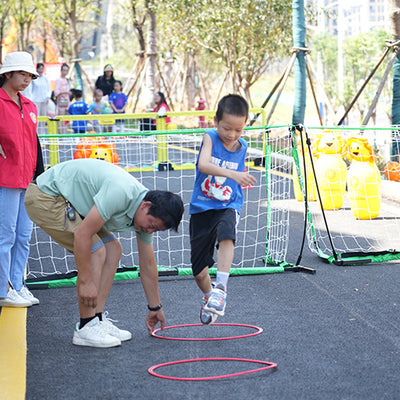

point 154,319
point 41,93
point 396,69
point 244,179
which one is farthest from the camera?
point 41,93

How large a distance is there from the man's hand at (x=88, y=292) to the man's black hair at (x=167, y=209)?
61cm

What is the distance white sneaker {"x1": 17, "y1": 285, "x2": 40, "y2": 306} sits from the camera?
5.89 meters

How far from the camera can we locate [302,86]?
14.4 metres

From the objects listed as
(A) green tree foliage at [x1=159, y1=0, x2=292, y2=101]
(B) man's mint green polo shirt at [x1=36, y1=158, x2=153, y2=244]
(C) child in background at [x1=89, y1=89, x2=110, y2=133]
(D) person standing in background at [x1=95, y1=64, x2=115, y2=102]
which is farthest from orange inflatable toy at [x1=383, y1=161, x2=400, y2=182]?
(A) green tree foliage at [x1=159, y1=0, x2=292, y2=101]

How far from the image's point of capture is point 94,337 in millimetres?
4727

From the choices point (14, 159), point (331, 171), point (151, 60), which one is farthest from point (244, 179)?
point (151, 60)

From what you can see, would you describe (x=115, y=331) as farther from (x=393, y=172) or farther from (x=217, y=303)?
(x=393, y=172)

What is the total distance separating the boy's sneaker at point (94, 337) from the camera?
4.73 m

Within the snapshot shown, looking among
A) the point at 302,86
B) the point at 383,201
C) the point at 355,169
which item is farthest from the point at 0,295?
the point at 302,86

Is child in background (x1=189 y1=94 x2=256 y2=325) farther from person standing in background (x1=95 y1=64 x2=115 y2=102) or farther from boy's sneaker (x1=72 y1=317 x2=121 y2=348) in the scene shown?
person standing in background (x1=95 y1=64 x2=115 y2=102)

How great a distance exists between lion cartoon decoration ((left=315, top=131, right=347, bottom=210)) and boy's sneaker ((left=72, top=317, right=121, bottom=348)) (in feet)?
20.4

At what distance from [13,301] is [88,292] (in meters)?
1.54

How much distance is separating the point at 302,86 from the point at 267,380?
35.7 feet

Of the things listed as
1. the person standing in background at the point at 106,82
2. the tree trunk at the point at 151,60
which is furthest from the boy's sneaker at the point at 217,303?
the tree trunk at the point at 151,60
